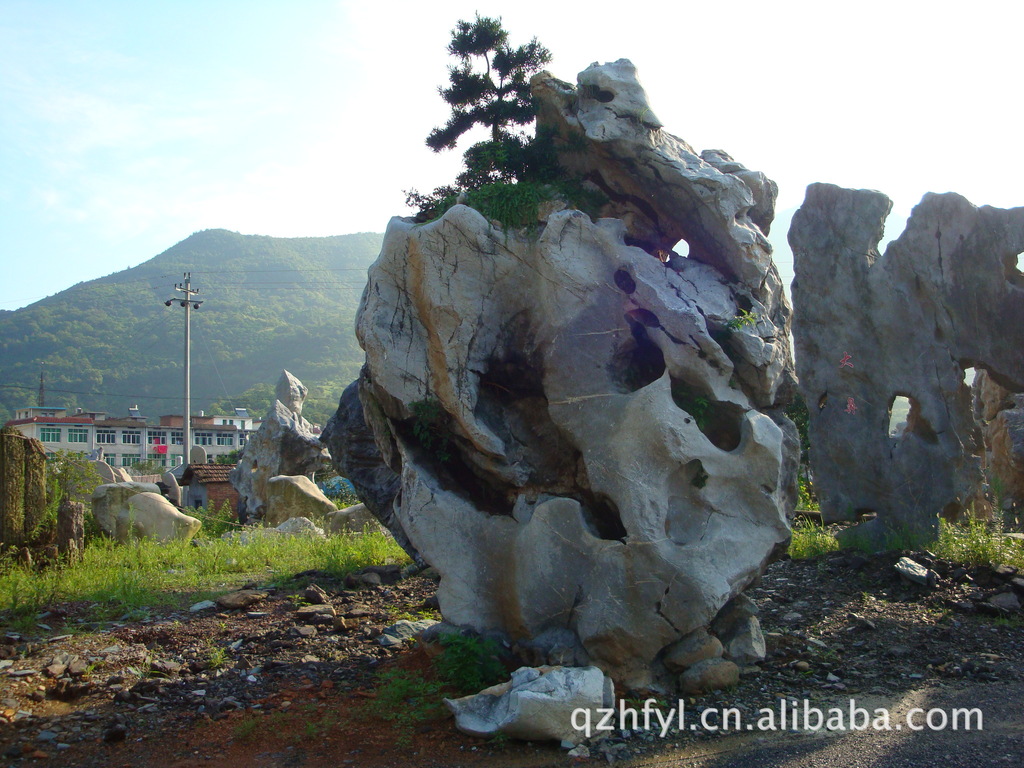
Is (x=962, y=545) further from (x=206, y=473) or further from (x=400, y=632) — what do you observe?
(x=206, y=473)

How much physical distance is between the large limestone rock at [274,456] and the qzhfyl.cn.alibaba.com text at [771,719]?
54.8 ft

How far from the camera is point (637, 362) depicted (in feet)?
23.4

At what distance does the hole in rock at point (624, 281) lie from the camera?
7.08m

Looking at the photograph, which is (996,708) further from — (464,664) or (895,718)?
(464,664)

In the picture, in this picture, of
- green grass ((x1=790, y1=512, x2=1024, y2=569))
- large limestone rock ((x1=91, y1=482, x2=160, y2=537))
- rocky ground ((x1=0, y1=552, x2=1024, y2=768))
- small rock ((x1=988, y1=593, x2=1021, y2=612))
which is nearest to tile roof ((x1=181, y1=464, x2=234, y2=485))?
large limestone rock ((x1=91, y1=482, x2=160, y2=537))

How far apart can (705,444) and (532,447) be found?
1.62m

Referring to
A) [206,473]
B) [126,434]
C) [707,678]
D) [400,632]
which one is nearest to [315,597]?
[400,632]

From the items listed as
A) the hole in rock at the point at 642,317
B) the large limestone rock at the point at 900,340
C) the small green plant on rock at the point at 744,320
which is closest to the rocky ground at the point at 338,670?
the large limestone rock at the point at 900,340

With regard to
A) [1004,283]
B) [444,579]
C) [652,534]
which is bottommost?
[444,579]

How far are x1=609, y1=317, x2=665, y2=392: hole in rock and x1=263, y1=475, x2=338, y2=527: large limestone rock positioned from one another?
12.5 metres

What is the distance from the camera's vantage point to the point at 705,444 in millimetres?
6324

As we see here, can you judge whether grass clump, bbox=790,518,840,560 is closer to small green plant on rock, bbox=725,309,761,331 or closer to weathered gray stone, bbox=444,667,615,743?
small green plant on rock, bbox=725,309,761,331

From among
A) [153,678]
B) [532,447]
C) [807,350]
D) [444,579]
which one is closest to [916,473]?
[807,350]

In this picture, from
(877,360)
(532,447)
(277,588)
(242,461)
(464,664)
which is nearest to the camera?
(464,664)
